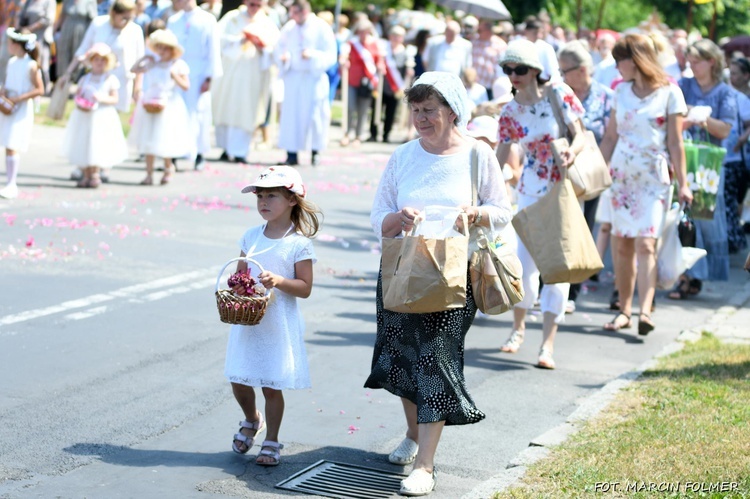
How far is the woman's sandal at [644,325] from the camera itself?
9477mm

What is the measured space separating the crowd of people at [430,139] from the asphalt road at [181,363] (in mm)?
281

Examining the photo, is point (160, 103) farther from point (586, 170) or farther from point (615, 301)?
point (586, 170)

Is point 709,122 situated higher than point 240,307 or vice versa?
point 709,122

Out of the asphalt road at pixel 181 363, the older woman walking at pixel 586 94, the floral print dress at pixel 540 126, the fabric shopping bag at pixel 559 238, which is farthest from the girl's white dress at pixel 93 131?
the fabric shopping bag at pixel 559 238

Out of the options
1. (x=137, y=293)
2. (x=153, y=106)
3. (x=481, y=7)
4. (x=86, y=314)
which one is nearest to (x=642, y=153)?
(x=137, y=293)

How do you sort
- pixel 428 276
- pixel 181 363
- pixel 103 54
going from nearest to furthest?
pixel 428 276 → pixel 181 363 → pixel 103 54

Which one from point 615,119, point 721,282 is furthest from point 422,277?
point 721,282

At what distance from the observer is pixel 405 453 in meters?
6.14

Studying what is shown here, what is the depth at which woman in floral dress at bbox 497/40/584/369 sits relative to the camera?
8125 mm

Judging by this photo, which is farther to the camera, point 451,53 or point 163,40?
point 451,53

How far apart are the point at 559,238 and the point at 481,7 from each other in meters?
14.2

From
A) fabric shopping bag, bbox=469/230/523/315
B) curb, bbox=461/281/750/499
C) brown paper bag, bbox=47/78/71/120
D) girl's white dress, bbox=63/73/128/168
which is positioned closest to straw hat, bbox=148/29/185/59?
girl's white dress, bbox=63/73/128/168

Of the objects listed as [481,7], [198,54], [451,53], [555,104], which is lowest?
[555,104]

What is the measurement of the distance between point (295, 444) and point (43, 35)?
19.6 metres
